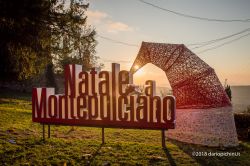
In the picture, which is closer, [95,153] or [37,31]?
[95,153]

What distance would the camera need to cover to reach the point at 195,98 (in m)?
12.7

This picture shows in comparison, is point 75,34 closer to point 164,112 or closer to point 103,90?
point 103,90

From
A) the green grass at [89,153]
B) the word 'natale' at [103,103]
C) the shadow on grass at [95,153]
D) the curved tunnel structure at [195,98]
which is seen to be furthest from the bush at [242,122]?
the shadow on grass at [95,153]

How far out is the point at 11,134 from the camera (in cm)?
1106

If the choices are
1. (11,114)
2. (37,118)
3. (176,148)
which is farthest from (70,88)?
(11,114)

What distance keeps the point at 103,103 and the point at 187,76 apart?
179 inches

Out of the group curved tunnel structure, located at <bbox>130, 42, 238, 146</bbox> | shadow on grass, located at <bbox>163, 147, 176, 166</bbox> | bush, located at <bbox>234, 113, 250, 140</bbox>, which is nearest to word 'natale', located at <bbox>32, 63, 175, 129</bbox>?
shadow on grass, located at <bbox>163, 147, 176, 166</bbox>

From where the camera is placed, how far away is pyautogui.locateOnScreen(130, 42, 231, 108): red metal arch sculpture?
40.4 ft

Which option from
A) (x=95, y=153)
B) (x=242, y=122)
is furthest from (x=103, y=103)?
(x=242, y=122)

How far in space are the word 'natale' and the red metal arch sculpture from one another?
9.21 feet

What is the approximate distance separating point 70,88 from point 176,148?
487 centimetres

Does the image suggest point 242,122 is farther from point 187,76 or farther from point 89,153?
point 89,153

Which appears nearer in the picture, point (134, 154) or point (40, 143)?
point (134, 154)

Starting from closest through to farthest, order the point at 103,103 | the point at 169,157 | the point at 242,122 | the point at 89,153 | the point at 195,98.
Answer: the point at 169,157
the point at 89,153
the point at 103,103
the point at 195,98
the point at 242,122
